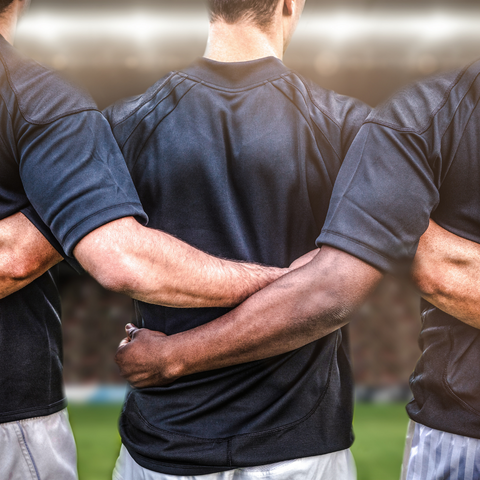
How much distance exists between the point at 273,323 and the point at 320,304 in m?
0.10

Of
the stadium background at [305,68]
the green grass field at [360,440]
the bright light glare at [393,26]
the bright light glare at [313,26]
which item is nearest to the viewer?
the green grass field at [360,440]

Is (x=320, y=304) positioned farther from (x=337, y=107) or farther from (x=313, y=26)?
(x=313, y=26)

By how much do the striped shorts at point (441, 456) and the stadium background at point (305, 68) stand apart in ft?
8.42

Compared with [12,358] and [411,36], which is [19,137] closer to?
[12,358]

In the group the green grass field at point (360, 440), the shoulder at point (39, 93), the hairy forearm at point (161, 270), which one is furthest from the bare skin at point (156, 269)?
the green grass field at point (360, 440)

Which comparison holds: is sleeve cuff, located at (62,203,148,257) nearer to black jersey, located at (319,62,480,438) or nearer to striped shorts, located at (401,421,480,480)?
black jersey, located at (319,62,480,438)

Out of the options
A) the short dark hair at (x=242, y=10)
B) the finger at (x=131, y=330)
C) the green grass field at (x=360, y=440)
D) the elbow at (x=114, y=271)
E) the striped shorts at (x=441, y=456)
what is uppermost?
the short dark hair at (x=242, y=10)

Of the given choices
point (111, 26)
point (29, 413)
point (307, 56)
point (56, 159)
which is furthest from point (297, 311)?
point (307, 56)

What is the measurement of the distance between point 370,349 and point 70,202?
5.98 m

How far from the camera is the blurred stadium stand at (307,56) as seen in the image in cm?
473

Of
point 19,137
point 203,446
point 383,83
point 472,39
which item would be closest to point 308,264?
point 203,446

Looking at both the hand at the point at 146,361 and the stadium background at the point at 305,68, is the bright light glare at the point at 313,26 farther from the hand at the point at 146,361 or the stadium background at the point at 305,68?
the hand at the point at 146,361

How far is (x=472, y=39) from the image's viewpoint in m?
5.70

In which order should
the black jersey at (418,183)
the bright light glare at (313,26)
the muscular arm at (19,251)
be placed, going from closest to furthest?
the black jersey at (418,183) → the muscular arm at (19,251) → the bright light glare at (313,26)
